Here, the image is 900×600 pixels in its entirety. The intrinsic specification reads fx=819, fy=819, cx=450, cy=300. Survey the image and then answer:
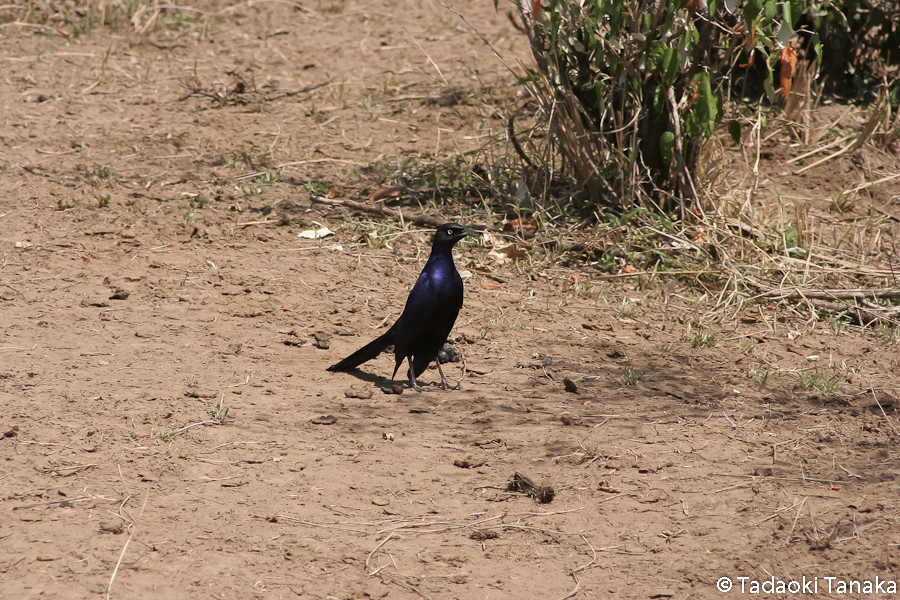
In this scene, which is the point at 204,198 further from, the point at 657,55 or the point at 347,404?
the point at 657,55

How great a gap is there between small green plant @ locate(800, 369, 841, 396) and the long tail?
82.3 inches

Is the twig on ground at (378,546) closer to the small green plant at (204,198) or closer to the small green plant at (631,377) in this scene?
the small green plant at (631,377)

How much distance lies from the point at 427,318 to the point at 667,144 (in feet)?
7.04

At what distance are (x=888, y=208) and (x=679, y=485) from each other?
3958mm

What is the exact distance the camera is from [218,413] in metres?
3.62

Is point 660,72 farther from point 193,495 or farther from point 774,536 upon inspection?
point 193,495

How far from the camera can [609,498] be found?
10.5ft

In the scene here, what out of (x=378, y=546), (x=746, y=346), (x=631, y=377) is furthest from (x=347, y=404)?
(x=746, y=346)

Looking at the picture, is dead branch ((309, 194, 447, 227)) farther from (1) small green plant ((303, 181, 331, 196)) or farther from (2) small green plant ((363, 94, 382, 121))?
(2) small green plant ((363, 94, 382, 121))

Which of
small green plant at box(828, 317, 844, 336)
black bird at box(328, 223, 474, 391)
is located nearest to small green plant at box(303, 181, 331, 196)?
black bird at box(328, 223, 474, 391)

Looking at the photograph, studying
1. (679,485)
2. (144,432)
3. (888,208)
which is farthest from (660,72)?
(144,432)

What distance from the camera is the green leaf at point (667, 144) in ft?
16.9

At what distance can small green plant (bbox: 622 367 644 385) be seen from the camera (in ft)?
13.5

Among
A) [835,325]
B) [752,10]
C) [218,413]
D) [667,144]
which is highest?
[752,10]
